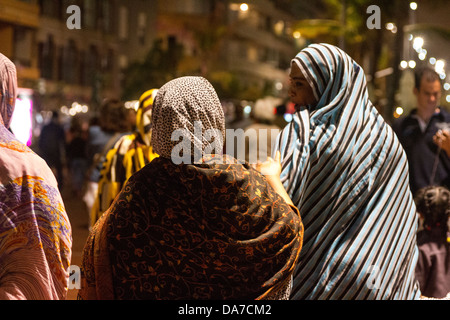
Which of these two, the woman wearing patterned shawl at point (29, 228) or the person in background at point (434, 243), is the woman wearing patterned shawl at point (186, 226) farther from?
the person in background at point (434, 243)

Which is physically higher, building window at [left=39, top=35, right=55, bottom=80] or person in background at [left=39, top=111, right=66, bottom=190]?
building window at [left=39, top=35, right=55, bottom=80]

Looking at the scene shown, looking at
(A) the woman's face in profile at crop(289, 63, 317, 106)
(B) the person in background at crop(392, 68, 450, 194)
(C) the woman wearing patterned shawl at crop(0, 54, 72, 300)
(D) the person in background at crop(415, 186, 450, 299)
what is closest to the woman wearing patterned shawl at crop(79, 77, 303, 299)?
(C) the woman wearing patterned shawl at crop(0, 54, 72, 300)

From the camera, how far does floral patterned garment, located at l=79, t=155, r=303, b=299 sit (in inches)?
88.1

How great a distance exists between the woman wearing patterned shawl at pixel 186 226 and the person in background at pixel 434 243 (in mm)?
2181

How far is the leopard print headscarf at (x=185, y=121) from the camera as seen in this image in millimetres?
2279

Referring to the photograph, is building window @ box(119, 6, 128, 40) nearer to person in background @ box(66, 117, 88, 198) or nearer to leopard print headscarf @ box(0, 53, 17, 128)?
person in background @ box(66, 117, 88, 198)

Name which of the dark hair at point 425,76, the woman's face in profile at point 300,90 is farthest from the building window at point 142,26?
the woman's face in profile at point 300,90

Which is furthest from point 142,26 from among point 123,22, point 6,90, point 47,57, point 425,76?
point 6,90

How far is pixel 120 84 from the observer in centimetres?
1830

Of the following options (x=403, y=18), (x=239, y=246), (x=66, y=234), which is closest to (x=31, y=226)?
(x=66, y=234)

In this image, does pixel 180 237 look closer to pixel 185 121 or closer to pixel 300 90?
pixel 185 121

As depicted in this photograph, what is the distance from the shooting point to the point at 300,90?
128 inches

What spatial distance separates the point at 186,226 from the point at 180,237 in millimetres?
40

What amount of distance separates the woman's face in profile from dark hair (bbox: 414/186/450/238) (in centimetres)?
148
